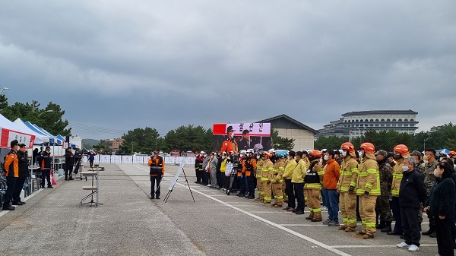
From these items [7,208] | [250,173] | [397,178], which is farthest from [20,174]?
[397,178]

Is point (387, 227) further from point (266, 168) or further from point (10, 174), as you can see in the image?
point (10, 174)

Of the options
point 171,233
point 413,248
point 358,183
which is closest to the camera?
point 413,248

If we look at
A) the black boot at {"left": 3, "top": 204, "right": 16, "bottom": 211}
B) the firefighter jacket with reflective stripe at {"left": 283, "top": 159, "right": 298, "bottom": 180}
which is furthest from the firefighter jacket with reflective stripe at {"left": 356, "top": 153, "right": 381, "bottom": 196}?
the black boot at {"left": 3, "top": 204, "right": 16, "bottom": 211}

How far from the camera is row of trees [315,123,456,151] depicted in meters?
60.6

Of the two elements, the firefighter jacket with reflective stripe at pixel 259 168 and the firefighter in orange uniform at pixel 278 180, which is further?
the firefighter jacket with reflective stripe at pixel 259 168

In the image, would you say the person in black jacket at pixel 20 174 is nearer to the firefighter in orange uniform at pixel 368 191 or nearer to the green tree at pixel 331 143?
the firefighter in orange uniform at pixel 368 191

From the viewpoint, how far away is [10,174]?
1408 cm

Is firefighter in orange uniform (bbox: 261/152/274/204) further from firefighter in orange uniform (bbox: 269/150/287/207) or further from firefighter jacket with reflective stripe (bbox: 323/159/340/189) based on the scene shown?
firefighter jacket with reflective stripe (bbox: 323/159/340/189)

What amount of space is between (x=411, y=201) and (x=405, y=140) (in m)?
55.3

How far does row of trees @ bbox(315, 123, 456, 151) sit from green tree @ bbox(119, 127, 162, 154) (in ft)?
182

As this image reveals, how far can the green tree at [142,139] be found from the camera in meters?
130

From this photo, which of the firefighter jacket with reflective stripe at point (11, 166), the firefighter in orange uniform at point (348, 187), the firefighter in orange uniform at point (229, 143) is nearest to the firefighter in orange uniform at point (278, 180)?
the firefighter in orange uniform at point (348, 187)

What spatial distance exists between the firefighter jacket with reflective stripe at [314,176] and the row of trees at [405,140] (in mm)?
47687

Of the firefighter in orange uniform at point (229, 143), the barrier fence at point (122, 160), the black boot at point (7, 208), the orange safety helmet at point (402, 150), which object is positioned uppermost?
the firefighter in orange uniform at point (229, 143)
